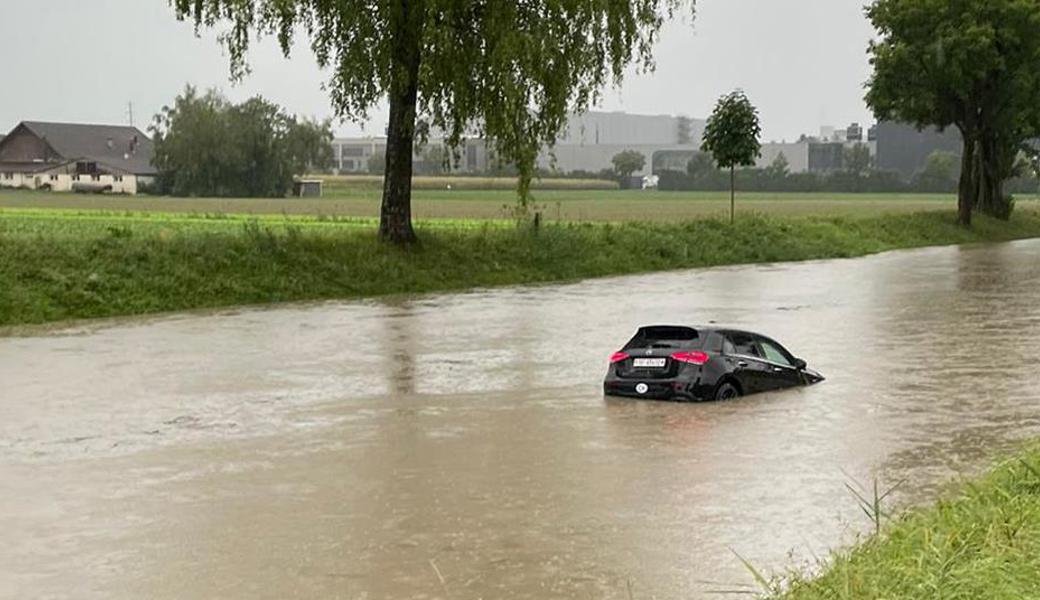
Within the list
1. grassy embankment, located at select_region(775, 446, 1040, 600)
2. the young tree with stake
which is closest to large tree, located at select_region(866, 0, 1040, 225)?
the young tree with stake

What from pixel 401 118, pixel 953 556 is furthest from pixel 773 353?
pixel 401 118

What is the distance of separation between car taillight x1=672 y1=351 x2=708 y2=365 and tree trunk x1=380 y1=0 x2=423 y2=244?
18990 mm

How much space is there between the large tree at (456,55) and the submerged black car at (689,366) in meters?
17.4

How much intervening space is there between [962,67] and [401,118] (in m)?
36.3

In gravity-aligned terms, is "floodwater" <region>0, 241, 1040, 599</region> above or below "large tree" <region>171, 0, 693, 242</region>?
below

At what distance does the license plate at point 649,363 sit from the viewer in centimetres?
2053

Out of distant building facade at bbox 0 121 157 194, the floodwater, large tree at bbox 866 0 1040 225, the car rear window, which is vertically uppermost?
large tree at bbox 866 0 1040 225

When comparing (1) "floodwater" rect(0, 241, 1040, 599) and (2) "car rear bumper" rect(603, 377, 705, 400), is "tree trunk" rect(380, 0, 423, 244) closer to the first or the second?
(1) "floodwater" rect(0, 241, 1040, 599)

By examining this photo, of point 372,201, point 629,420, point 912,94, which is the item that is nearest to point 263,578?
point 629,420

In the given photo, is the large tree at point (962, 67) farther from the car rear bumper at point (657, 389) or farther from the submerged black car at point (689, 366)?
the car rear bumper at point (657, 389)

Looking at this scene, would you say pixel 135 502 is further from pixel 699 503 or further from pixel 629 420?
pixel 629 420

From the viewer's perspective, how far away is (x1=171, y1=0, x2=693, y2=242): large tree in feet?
123

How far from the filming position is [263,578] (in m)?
11.4

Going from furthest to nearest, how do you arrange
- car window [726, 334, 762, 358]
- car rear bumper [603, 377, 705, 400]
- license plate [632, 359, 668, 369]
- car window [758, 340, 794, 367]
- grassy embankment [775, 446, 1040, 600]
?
car window [758, 340, 794, 367] < car window [726, 334, 762, 358] < license plate [632, 359, 668, 369] < car rear bumper [603, 377, 705, 400] < grassy embankment [775, 446, 1040, 600]
